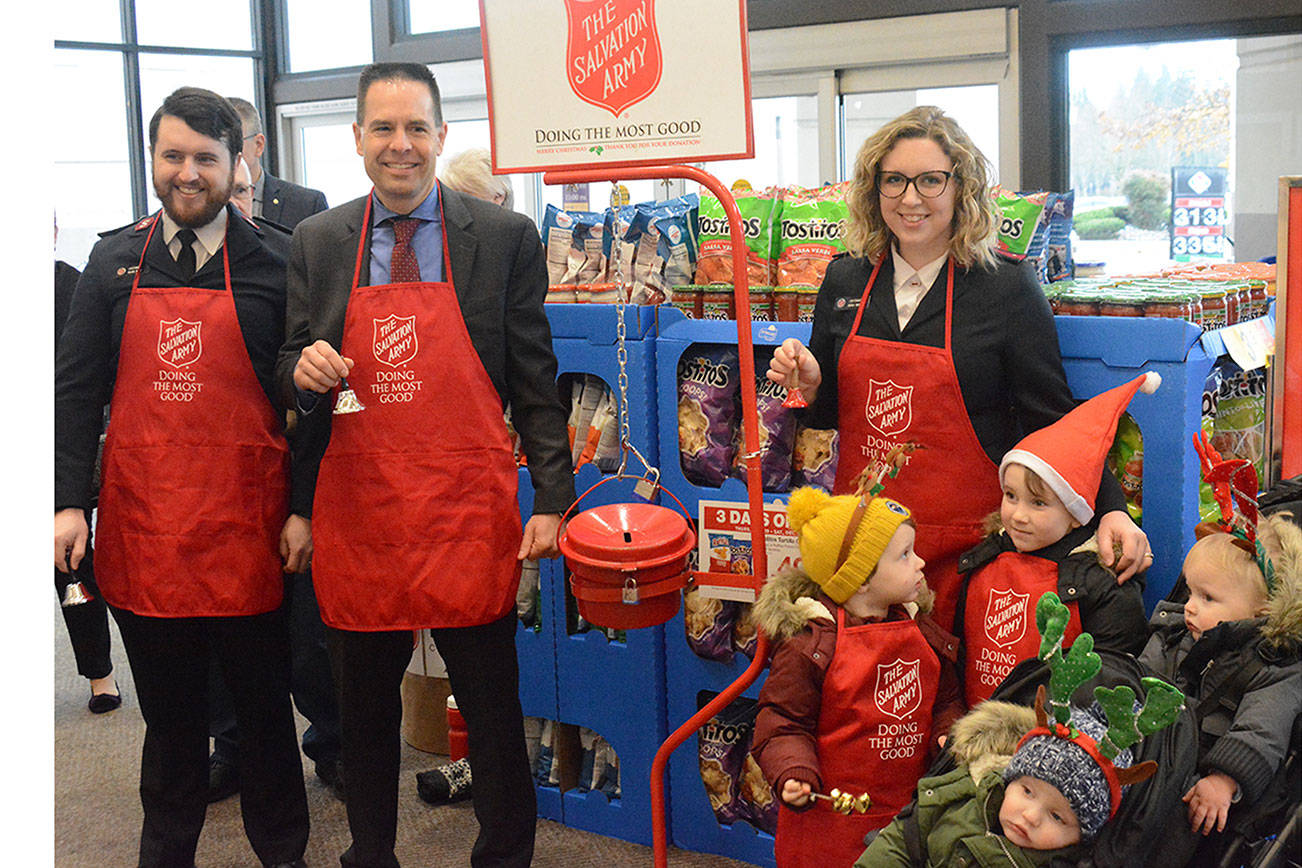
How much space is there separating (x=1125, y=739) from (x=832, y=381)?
1056 millimetres

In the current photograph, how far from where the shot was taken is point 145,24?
24.3 feet

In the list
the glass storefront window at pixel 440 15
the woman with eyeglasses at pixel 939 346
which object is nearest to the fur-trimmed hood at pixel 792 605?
the woman with eyeglasses at pixel 939 346

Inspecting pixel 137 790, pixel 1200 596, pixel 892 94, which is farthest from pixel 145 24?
pixel 1200 596

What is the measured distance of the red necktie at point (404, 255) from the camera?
253cm

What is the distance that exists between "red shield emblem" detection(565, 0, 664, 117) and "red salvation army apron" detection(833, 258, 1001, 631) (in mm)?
609

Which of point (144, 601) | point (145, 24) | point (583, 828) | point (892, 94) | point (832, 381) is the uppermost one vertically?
point (145, 24)

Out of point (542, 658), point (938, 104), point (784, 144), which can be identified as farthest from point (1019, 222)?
point (784, 144)

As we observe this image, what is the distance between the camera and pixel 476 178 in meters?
3.72

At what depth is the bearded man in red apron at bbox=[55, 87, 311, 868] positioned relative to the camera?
2.65 metres

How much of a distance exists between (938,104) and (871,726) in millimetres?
3680

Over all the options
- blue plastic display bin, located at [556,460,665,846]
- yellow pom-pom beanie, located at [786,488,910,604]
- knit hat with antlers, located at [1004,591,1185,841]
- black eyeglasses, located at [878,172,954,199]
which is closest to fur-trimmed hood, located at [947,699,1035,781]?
knit hat with antlers, located at [1004,591,1185,841]

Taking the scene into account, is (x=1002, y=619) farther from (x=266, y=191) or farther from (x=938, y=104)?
(x=938, y=104)

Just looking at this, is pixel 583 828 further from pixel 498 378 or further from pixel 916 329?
pixel 916 329

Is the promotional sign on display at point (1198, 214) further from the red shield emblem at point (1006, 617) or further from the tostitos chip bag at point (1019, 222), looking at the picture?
the red shield emblem at point (1006, 617)
